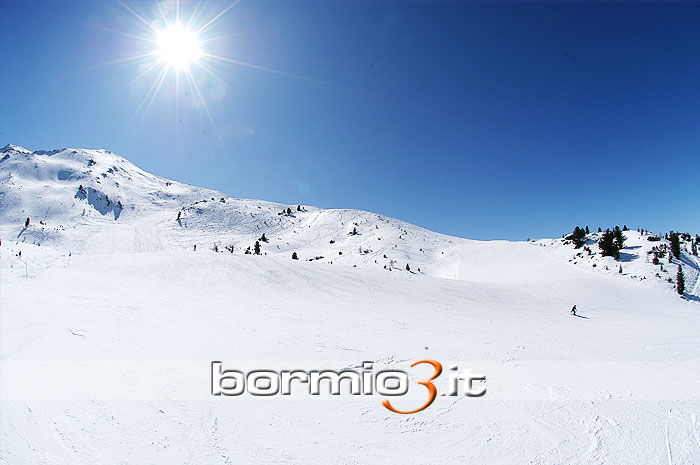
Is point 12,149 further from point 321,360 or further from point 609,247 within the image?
point 609,247

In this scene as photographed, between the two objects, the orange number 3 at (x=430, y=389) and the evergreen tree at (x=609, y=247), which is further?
the evergreen tree at (x=609, y=247)

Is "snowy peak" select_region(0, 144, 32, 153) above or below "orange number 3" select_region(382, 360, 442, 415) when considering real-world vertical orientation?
above

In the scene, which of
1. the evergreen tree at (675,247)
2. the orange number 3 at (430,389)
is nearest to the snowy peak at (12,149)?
the orange number 3 at (430,389)

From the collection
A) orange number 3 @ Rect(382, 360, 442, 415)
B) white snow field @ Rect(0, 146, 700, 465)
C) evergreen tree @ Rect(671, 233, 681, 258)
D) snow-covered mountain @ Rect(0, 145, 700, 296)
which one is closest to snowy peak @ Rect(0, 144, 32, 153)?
snow-covered mountain @ Rect(0, 145, 700, 296)

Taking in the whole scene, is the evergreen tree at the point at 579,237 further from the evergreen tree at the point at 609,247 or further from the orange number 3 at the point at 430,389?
the orange number 3 at the point at 430,389

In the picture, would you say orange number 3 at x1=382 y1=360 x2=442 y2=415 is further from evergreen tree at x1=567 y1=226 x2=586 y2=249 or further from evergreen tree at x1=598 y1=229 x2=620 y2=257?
evergreen tree at x1=567 y1=226 x2=586 y2=249

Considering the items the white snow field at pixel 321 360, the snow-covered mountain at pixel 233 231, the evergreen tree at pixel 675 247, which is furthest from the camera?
the snow-covered mountain at pixel 233 231

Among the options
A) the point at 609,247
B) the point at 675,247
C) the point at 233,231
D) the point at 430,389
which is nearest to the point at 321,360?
the point at 430,389

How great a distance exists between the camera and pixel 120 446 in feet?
13.7

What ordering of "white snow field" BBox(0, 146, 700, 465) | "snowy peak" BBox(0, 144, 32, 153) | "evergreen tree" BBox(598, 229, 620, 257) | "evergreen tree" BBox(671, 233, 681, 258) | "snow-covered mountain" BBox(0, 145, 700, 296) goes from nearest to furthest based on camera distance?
"white snow field" BBox(0, 146, 700, 465) < "evergreen tree" BBox(671, 233, 681, 258) < "evergreen tree" BBox(598, 229, 620, 257) < "snow-covered mountain" BBox(0, 145, 700, 296) < "snowy peak" BBox(0, 144, 32, 153)

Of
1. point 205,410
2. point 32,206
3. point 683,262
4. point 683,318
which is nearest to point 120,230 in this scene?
point 32,206

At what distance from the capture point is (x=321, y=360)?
7891 mm

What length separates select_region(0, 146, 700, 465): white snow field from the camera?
4430 mm

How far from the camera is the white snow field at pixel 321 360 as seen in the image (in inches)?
174
